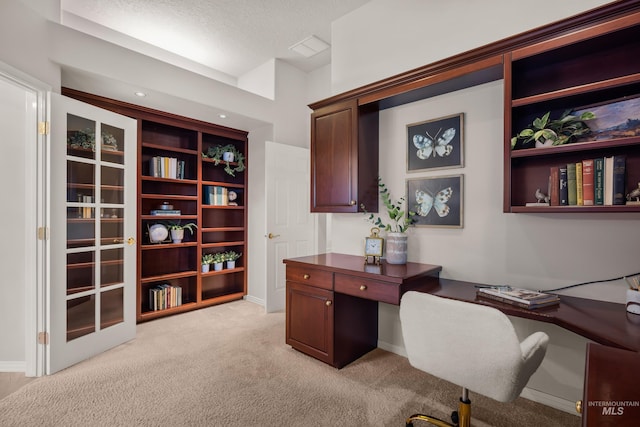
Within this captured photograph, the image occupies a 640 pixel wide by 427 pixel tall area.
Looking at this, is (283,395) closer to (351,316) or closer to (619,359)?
(351,316)

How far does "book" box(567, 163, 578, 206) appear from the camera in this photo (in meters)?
1.72

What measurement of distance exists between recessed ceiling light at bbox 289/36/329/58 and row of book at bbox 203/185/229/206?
6.44ft

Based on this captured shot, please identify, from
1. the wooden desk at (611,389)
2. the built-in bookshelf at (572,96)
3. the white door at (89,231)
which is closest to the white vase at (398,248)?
the built-in bookshelf at (572,96)

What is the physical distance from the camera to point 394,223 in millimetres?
2703

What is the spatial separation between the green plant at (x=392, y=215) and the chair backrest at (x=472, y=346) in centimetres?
110

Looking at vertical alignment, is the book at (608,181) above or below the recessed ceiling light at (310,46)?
below

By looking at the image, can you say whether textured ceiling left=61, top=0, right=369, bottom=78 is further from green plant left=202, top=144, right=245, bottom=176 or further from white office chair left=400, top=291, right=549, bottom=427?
white office chair left=400, top=291, right=549, bottom=427

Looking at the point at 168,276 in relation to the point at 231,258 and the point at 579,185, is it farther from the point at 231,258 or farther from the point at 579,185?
the point at 579,185

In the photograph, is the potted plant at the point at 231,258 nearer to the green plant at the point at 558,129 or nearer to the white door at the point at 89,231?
the white door at the point at 89,231

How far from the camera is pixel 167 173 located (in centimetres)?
366

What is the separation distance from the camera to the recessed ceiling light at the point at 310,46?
3.56 meters

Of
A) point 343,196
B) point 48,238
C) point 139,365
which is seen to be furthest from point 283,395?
point 48,238

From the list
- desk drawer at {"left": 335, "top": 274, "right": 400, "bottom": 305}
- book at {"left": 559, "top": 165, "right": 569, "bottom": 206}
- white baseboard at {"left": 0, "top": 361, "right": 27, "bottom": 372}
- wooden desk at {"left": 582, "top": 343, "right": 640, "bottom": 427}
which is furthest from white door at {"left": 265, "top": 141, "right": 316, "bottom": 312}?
wooden desk at {"left": 582, "top": 343, "right": 640, "bottom": 427}

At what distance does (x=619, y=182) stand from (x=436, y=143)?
44.3 inches
